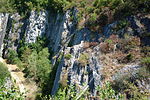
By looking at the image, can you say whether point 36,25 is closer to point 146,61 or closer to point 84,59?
point 84,59

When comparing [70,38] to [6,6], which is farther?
[6,6]

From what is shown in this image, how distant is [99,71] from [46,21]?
24648mm

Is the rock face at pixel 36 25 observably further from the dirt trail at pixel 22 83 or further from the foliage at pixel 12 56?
the dirt trail at pixel 22 83

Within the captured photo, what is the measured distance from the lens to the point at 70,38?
90.5 feet

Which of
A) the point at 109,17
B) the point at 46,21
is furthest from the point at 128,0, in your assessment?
the point at 46,21

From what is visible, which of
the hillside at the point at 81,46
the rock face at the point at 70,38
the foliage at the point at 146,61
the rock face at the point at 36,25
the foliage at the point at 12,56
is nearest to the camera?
the hillside at the point at 81,46

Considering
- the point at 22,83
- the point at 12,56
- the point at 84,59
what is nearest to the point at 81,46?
the point at 84,59

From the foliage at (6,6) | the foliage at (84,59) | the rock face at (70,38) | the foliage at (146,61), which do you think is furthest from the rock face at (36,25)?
the foliage at (146,61)

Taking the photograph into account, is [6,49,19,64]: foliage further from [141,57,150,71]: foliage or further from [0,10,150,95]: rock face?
[141,57,150,71]: foliage

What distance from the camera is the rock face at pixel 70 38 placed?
651 inches

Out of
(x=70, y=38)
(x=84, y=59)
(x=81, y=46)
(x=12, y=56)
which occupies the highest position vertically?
(x=70, y=38)

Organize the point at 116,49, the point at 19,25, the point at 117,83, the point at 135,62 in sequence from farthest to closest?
the point at 19,25
the point at 116,49
the point at 135,62
the point at 117,83

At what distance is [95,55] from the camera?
57.8 feet

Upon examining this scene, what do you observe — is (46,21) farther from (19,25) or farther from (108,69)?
(108,69)
